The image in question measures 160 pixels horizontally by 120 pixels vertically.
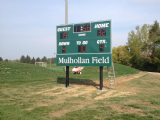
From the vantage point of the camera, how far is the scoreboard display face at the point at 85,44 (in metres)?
14.3

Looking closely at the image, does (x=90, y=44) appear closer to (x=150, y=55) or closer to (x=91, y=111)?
(x=91, y=111)

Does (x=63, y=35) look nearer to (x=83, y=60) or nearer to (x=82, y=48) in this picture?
(x=82, y=48)

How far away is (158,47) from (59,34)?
3712cm

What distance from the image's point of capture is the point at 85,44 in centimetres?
1515

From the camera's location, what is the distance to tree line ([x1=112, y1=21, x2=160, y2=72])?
155ft

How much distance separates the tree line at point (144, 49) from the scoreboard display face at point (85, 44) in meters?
34.7

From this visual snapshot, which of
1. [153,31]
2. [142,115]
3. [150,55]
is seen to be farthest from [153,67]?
[142,115]

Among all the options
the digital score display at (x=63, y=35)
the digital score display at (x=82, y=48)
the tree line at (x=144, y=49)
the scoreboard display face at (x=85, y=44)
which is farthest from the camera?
the tree line at (x=144, y=49)

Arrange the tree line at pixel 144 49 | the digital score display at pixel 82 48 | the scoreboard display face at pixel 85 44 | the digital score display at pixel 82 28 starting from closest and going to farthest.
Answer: the scoreboard display face at pixel 85 44 → the digital score display at pixel 82 28 → the digital score display at pixel 82 48 → the tree line at pixel 144 49

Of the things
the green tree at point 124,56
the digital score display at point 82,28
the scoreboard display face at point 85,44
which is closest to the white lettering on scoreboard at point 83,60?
the scoreboard display face at point 85,44

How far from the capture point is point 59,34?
16297mm

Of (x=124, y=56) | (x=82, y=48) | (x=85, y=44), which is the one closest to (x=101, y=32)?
(x=85, y=44)

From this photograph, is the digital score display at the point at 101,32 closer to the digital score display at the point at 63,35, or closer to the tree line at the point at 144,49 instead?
the digital score display at the point at 63,35

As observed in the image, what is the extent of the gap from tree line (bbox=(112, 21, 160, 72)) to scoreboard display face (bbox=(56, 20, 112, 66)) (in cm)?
3468
